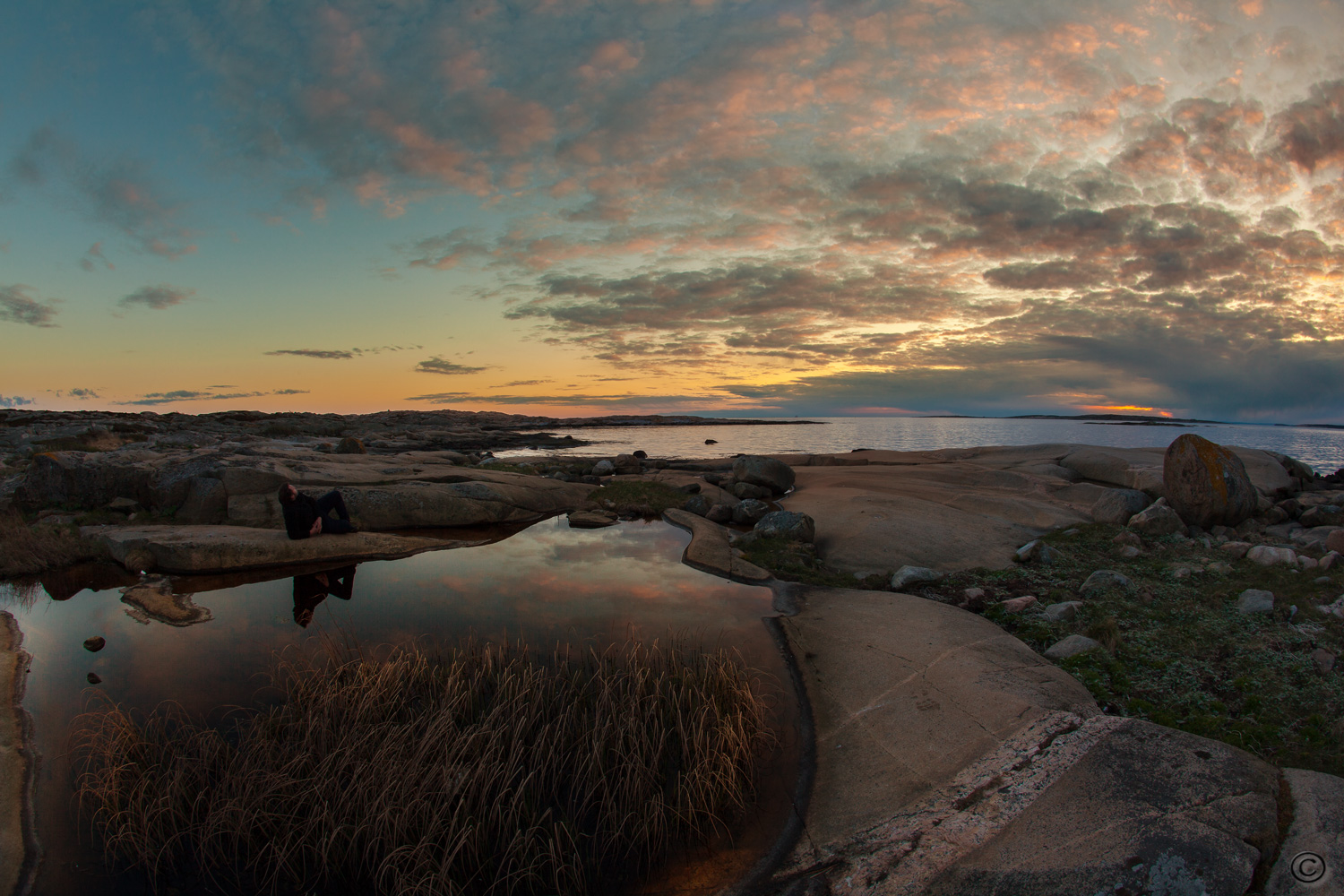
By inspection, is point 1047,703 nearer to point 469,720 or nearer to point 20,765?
point 469,720

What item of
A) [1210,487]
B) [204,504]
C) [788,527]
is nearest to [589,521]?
[788,527]

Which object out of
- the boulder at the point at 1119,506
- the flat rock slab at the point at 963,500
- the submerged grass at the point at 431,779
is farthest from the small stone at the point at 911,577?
the boulder at the point at 1119,506

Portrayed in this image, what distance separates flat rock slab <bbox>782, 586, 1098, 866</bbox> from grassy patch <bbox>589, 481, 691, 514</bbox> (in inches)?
444

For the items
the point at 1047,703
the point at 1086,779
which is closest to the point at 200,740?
the point at 1086,779

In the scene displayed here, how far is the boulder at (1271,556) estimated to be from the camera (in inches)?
427

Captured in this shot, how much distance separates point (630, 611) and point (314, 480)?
496 inches

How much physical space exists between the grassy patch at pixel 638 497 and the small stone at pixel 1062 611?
503 inches

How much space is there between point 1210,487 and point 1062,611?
982cm

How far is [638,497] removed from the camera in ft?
72.4

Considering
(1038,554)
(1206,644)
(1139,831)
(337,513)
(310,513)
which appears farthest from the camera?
(337,513)

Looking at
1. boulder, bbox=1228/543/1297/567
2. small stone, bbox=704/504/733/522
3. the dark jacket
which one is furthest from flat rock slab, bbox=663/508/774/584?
boulder, bbox=1228/543/1297/567

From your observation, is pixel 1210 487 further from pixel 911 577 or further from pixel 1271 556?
pixel 911 577

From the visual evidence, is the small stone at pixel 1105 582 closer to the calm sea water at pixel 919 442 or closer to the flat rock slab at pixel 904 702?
the flat rock slab at pixel 904 702

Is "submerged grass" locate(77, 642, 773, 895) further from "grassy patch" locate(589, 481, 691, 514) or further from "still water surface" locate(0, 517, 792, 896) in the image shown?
"grassy patch" locate(589, 481, 691, 514)
